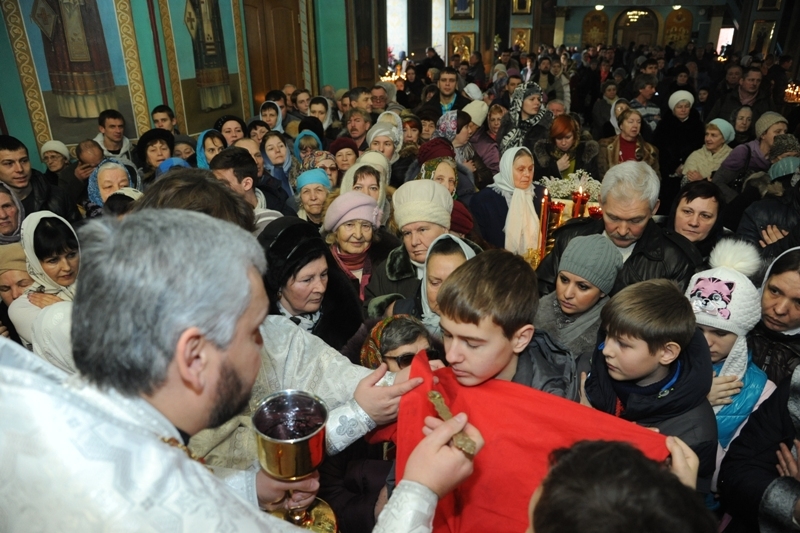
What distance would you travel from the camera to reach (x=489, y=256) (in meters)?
1.96

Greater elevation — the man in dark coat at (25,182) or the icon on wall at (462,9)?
the icon on wall at (462,9)

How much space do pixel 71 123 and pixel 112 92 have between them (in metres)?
0.76

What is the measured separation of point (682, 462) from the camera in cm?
145

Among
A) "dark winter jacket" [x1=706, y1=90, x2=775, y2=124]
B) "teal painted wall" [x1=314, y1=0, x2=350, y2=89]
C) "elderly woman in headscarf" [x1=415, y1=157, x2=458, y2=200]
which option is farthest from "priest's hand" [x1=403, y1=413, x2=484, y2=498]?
"teal painted wall" [x1=314, y1=0, x2=350, y2=89]

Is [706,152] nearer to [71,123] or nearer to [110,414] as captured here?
[110,414]

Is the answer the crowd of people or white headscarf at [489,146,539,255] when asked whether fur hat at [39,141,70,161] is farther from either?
white headscarf at [489,146,539,255]

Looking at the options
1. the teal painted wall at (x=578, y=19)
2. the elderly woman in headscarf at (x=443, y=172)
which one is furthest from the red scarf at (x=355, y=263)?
the teal painted wall at (x=578, y=19)

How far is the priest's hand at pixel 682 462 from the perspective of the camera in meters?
1.44

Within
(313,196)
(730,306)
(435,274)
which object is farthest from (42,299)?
(730,306)

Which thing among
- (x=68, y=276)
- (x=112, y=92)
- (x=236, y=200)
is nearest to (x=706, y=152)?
(x=236, y=200)

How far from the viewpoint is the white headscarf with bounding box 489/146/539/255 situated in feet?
14.9

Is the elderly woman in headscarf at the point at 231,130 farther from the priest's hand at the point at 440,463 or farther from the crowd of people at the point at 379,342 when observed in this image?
the priest's hand at the point at 440,463

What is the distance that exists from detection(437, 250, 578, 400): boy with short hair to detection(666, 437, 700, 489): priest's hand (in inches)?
20.7

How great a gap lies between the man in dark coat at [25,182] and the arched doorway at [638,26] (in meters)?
31.7
